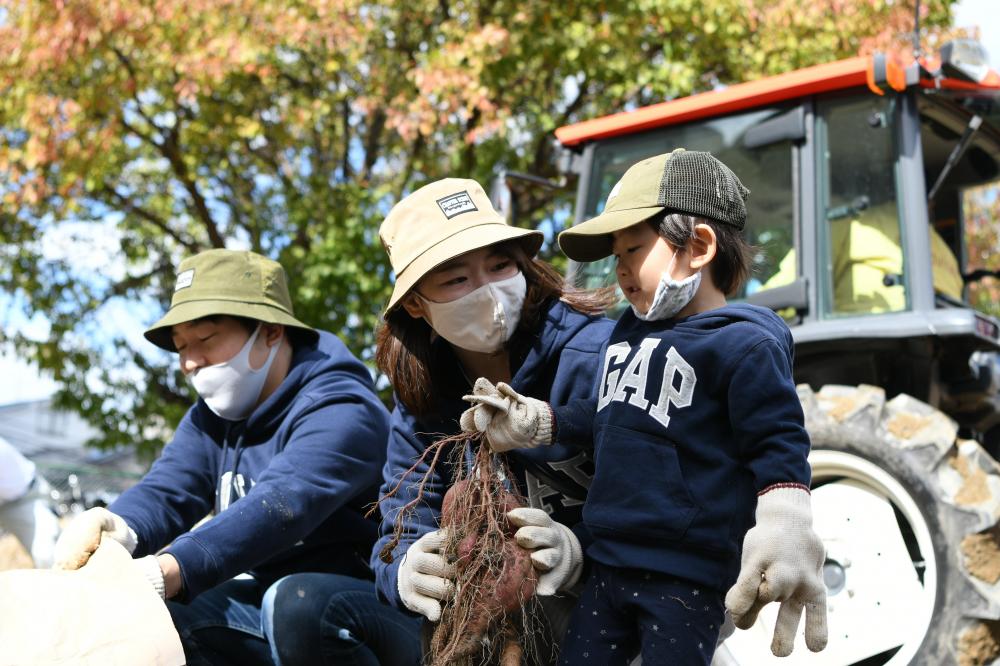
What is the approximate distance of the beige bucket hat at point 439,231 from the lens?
8.02ft

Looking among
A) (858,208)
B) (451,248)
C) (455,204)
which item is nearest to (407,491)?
(451,248)

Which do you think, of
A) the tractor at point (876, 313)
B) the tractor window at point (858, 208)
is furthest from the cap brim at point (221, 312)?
the tractor window at point (858, 208)

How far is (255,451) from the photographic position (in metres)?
3.14

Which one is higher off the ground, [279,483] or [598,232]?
[598,232]

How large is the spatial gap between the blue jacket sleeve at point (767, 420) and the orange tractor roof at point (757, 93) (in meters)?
2.59

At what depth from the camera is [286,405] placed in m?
3.11

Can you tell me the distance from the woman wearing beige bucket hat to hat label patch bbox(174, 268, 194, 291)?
770mm

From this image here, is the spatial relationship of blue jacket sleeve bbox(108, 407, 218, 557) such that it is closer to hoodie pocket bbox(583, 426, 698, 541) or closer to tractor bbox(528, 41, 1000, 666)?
hoodie pocket bbox(583, 426, 698, 541)

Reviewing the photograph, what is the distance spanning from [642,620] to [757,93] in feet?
9.60

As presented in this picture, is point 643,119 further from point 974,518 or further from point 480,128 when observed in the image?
point 480,128

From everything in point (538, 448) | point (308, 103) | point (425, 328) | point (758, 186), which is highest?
point (308, 103)

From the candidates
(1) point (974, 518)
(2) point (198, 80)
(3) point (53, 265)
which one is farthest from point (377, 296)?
(1) point (974, 518)

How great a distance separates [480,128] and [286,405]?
537 cm

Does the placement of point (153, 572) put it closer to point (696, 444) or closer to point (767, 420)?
point (696, 444)
